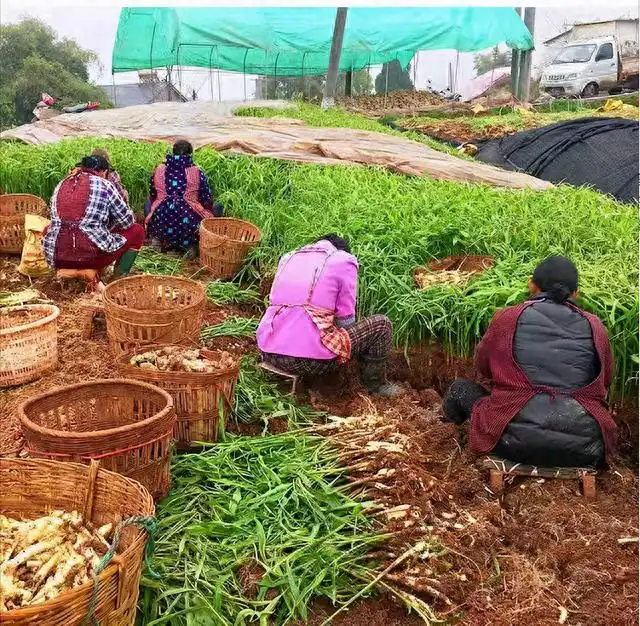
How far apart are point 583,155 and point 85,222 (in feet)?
18.7

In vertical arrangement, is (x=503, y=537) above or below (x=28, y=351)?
below

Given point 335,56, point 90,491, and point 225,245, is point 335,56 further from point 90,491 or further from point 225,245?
point 90,491

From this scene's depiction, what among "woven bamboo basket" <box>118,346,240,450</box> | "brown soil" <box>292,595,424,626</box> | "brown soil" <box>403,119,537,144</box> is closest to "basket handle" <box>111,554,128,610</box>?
"brown soil" <box>292,595,424,626</box>

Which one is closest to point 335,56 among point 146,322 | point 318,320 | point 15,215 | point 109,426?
point 15,215

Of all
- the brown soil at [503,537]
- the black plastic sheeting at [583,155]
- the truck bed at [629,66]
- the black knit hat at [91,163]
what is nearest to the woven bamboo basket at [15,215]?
the black knit hat at [91,163]

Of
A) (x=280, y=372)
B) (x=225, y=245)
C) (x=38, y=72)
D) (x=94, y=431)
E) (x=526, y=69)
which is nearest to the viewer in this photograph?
(x=94, y=431)

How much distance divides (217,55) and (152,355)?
63.8 ft

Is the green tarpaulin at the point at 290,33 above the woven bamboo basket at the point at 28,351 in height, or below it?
above

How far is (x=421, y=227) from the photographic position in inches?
179

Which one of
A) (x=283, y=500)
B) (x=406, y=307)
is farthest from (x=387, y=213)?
(x=283, y=500)

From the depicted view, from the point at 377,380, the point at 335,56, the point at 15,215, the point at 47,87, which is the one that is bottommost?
the point at 377,380

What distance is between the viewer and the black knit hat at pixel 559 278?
288cm

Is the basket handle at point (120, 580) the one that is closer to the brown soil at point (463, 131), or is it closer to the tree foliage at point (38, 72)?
the tree foliage at point (38, 72)

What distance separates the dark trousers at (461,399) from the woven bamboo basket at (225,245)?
269 centimetres
